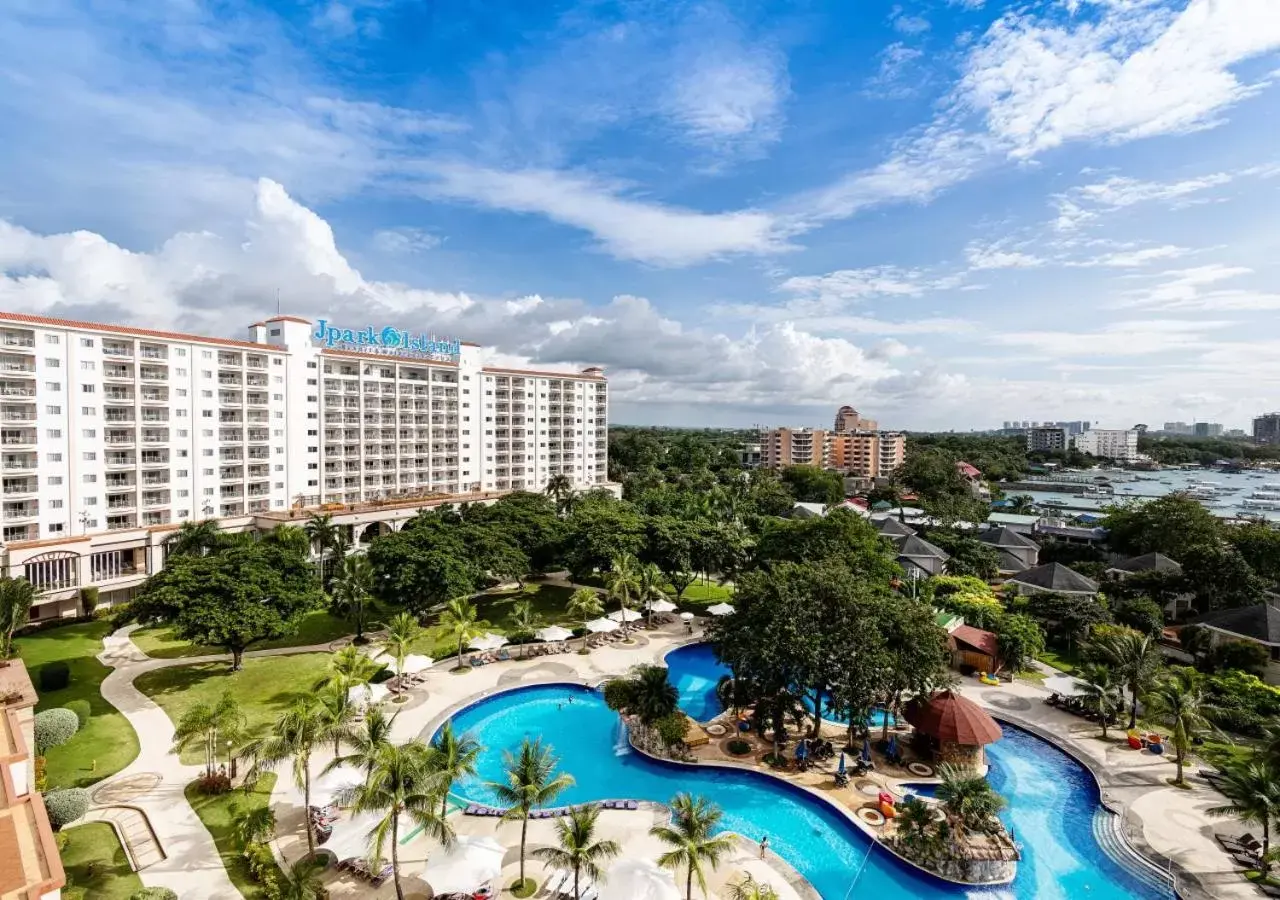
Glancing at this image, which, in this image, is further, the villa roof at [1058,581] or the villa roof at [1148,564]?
the villa roof at [1148,564]

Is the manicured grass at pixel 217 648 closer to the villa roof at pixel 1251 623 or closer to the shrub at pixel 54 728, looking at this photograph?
the shrub at pixel 54 728

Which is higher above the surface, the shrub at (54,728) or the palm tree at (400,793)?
the palm tree at (400,793)

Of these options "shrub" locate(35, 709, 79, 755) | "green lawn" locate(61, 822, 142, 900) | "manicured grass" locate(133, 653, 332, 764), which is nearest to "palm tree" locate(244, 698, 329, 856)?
"green lawn" locate(61, 822, 142, 900)

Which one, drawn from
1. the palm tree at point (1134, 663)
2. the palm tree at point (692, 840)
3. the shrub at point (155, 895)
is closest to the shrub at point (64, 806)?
the shrub at point (155, 895)

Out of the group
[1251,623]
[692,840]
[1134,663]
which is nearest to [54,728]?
[692,840]

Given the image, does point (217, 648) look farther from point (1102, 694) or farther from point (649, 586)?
point (1102, 694)

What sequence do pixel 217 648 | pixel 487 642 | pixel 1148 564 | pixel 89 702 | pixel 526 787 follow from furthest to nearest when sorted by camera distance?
pixel 1148 564 → pixel 217 648 → pixel 487 642 → pixel 89 702 → pixel 526 787

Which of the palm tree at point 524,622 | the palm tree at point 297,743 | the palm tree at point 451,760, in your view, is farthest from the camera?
the palm tree at point 524,622
